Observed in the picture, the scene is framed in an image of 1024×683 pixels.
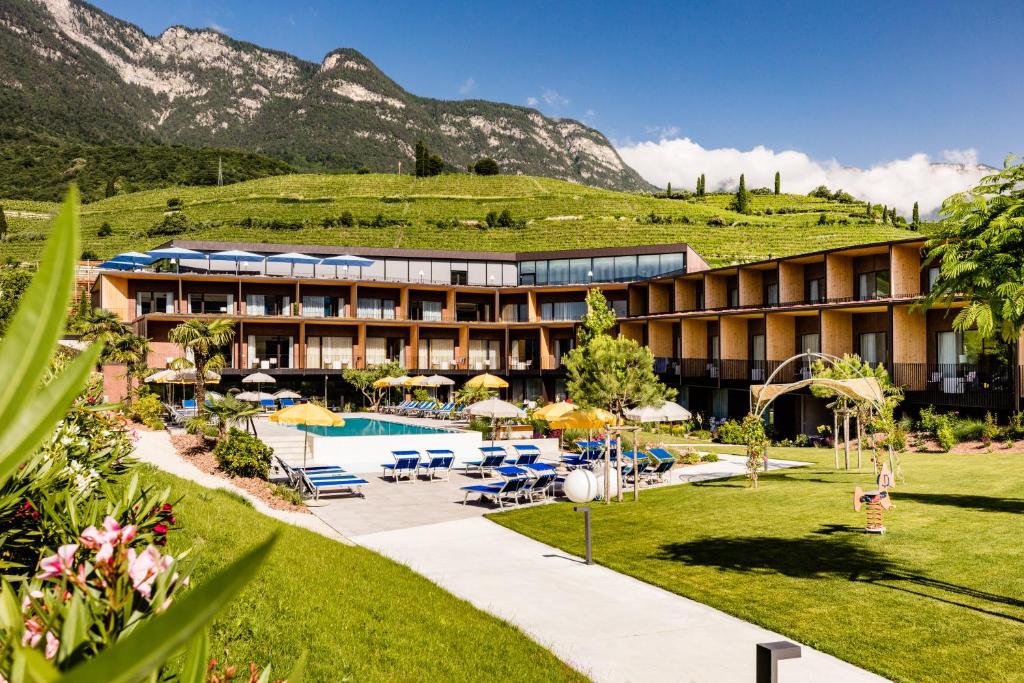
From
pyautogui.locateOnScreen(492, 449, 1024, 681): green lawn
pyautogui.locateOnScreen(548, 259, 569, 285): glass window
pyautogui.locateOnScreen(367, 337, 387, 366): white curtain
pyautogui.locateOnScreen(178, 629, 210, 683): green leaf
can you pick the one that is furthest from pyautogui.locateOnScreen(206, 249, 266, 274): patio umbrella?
pyautogui.locateOnScreen(178, 629, 210, 683): green leaf

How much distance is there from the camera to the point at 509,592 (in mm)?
11430

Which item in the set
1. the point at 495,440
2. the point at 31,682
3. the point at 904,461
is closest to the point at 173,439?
the point at 495,440

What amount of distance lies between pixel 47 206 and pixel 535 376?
8117 centimetres

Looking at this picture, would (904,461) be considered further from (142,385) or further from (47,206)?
(47,206)

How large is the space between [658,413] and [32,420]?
22.9 meters

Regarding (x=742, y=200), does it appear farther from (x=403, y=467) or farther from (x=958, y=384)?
(x=403, y=467)

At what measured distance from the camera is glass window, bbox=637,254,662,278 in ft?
168

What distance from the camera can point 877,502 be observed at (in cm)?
1317

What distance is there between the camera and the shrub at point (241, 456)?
64.5ft

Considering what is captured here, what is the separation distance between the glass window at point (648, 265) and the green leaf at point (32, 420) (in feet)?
168

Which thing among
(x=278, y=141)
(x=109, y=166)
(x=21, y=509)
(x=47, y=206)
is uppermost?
(x=278, y=141)

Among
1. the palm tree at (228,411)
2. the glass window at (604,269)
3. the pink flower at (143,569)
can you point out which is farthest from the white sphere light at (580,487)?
the glass window at (604,269)

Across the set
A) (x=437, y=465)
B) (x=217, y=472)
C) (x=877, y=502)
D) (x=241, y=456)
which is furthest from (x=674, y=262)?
(x=877, y=502)

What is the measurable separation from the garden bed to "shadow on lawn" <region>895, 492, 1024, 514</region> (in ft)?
43.4
